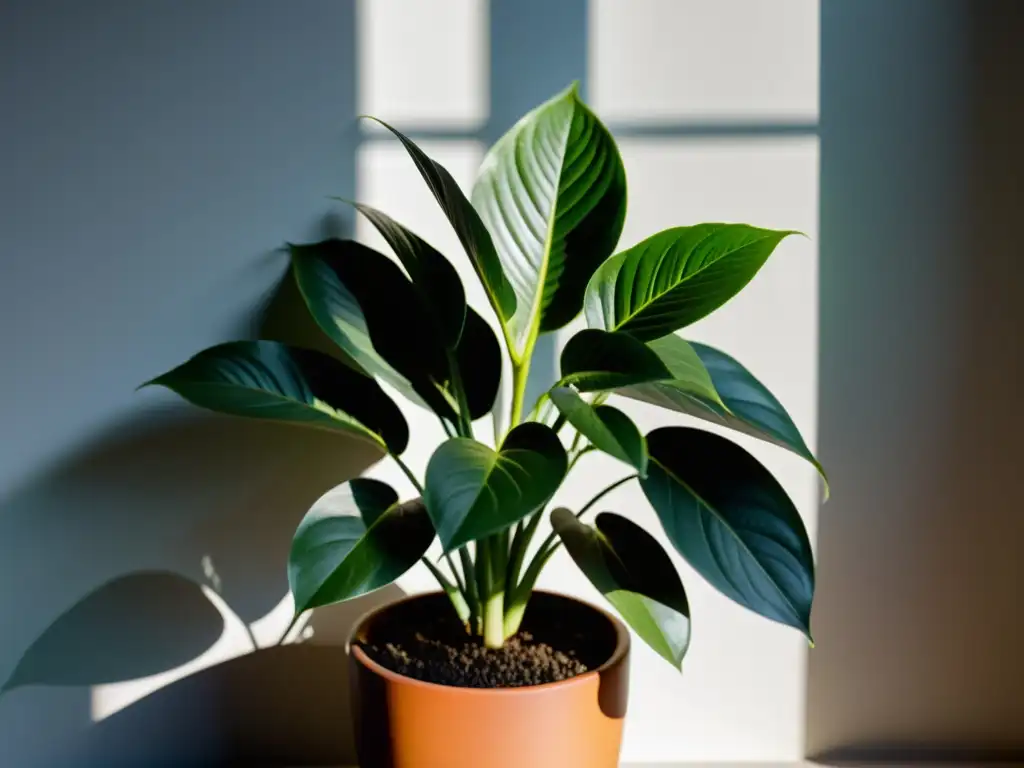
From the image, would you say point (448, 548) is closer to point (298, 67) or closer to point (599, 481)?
point (599, 481)

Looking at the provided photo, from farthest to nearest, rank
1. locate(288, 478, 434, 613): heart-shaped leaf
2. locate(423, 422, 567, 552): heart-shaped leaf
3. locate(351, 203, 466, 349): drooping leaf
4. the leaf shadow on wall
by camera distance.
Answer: the leaf shadow on wall → locate(351, 203, 466, 349): drooping leaf → locate(288, 478, 434, 613): heart-shaped leaf → locate(423, 422, 567, 552): heart-shaped leaf

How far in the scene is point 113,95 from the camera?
101 centimetres

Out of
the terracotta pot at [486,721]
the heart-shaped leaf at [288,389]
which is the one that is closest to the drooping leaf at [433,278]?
the heart-shaped leaf at [288,389]

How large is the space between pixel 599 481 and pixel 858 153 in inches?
20.2

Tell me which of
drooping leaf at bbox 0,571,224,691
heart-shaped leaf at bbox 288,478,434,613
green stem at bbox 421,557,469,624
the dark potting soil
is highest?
heart-shaped leaf at bbox 288,478,434,613

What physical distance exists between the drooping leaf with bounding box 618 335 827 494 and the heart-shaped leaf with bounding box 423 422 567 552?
106mm

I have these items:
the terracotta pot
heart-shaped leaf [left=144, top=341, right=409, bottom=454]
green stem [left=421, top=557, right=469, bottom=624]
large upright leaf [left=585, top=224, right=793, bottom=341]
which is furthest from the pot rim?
large upright leaf [left=585, top=224, right=793, bottom=341]

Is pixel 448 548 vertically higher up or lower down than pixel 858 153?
lower down

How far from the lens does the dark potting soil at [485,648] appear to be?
810 millimetres

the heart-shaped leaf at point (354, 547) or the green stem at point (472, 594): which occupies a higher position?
the heart-shaped leaf at point (354, 547)

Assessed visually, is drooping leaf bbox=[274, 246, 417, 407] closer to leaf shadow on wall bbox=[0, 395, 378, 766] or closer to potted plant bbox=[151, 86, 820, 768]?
potted plant bbox=[151, 86, 820, 768]

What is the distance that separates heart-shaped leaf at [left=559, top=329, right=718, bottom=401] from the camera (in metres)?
0.69

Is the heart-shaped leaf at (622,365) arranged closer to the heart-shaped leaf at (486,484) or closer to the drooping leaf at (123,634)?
the heart-shaped leaf at (486,484)

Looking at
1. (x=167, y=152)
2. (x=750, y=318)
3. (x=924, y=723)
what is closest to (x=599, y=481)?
(x=750, y=318)
